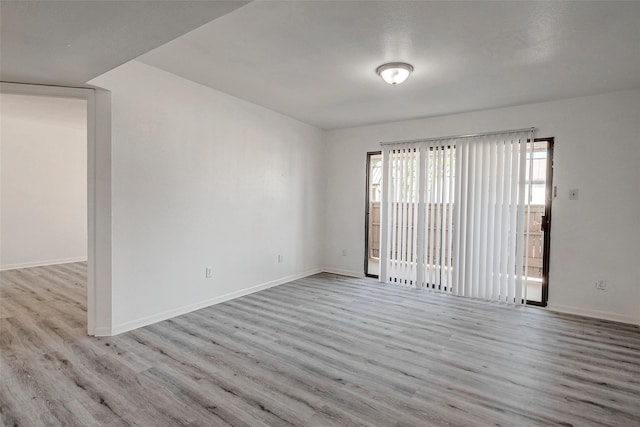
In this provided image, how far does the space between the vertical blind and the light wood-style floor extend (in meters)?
0.65

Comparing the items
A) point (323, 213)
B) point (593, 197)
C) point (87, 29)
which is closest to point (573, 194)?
point (593, 197)

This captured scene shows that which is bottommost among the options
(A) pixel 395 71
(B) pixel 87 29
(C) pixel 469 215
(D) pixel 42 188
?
(C) pixel 469 215

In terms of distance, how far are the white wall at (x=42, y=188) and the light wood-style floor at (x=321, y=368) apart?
8.18 feet

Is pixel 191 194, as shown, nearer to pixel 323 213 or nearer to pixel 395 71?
pixel 395 71

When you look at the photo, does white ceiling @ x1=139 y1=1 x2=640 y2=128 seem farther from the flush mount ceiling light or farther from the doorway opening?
the doorway opening

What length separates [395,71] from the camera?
9.89 feet

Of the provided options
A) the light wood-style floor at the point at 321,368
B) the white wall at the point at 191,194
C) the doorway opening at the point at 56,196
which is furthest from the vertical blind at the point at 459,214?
the doorway opening at the point at 56,196

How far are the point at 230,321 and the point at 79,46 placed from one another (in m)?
2.73

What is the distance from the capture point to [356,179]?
18.6 feet

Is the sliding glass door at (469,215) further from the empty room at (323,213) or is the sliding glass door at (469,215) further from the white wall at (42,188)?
the white wall at (42,188)

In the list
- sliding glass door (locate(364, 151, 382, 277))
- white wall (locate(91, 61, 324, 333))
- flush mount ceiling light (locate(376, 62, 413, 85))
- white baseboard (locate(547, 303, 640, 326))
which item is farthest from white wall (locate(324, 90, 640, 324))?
white wall (locate(91, 61, 324, 333))

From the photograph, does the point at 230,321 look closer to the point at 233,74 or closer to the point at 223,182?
the point at 223,182

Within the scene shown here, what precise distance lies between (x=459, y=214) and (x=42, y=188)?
7425mm

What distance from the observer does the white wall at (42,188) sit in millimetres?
5566
